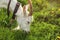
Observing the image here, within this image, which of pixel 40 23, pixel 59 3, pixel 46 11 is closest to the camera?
pixel 40 23

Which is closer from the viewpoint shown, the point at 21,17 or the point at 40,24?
the point at 21,17

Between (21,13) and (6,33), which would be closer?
(21,13)

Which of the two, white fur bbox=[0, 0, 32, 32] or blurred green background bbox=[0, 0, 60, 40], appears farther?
blurred green background bbox=[0, 0, 60, 40]

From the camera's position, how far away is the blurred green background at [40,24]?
5855 mm

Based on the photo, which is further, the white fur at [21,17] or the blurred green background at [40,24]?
the blurred green background at [40,24]

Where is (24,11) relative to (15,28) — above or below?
above

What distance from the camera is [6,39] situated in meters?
5.63

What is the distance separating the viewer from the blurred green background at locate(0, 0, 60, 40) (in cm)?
586

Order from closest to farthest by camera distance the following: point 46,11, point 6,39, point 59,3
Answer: point 6,39, point 46,11, point 59,3

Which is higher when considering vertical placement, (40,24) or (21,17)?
(21,17)

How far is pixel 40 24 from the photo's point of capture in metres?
6.71

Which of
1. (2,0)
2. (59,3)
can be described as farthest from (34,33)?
(59,3)

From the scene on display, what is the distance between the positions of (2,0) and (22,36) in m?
1.08

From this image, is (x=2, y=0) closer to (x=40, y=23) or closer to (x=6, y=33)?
(x=6, y=33)
